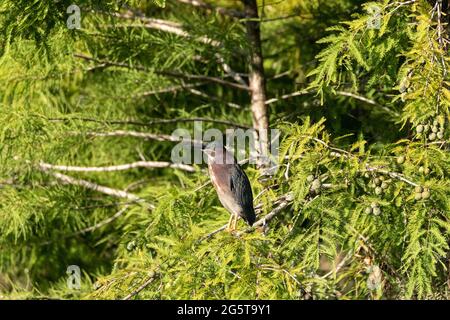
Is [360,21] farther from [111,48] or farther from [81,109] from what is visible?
[81,109]

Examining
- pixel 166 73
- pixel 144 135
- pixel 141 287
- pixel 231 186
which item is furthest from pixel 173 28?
pixel 141 287

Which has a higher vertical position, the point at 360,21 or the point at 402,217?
the point at 360,21

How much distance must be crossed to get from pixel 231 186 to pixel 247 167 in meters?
1.05

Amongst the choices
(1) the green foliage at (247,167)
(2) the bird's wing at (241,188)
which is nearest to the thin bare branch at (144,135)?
(1) the green foliage at (247,167)

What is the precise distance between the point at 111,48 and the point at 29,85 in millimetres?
628

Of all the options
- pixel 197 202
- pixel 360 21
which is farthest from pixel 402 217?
pixel 197 202

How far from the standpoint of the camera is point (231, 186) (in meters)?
3.36

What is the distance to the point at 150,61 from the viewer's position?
497cm

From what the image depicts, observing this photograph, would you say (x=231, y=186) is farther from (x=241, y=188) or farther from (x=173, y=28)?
(x=173, y=28)

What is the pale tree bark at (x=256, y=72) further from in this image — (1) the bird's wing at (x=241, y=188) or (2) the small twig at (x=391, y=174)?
(2) the small twig at (x=391, y=174)

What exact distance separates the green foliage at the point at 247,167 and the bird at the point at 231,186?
3.3 inches
